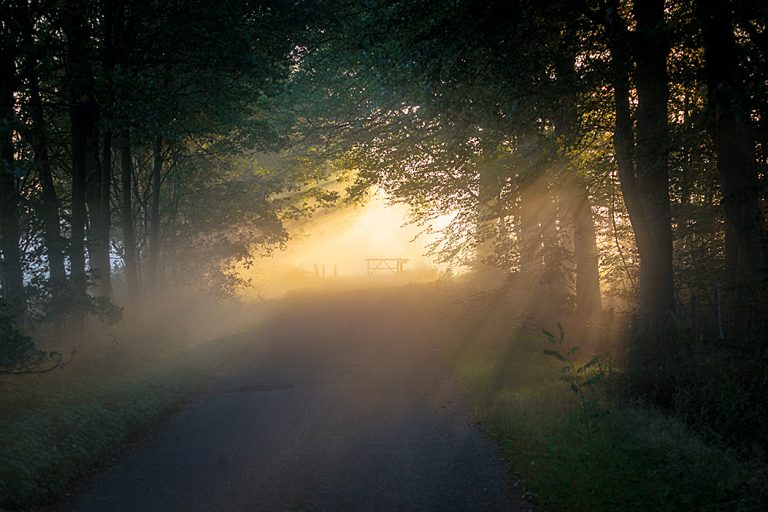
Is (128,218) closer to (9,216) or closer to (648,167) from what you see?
(9,216)

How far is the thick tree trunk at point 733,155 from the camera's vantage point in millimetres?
11148

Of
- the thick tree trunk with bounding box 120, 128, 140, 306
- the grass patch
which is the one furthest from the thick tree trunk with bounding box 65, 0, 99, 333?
the grass patch

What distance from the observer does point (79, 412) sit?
9766 millimetres

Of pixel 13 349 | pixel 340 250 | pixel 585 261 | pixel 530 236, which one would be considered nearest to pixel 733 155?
pixel 585 261

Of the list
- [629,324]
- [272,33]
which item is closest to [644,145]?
[629,324]

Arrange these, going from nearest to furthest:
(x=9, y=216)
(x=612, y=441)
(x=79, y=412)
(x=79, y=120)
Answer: (x=612, y=441) < (x=79, y=412) < (x=79, y=120) < (x=9, y=216)

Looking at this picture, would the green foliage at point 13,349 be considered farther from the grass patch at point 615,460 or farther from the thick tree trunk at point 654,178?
the thick tree trunk at point 654,178

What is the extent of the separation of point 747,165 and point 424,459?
24.9 feet

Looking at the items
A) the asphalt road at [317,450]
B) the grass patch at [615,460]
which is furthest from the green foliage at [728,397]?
the asphalt road at [317,450]

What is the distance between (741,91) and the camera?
9039 millimetres

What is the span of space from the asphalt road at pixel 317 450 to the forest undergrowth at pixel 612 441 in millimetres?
459

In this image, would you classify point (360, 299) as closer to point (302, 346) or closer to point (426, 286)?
point (426, 286)

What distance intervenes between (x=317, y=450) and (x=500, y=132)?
33.6ft

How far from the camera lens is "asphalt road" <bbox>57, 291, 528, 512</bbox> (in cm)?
719
